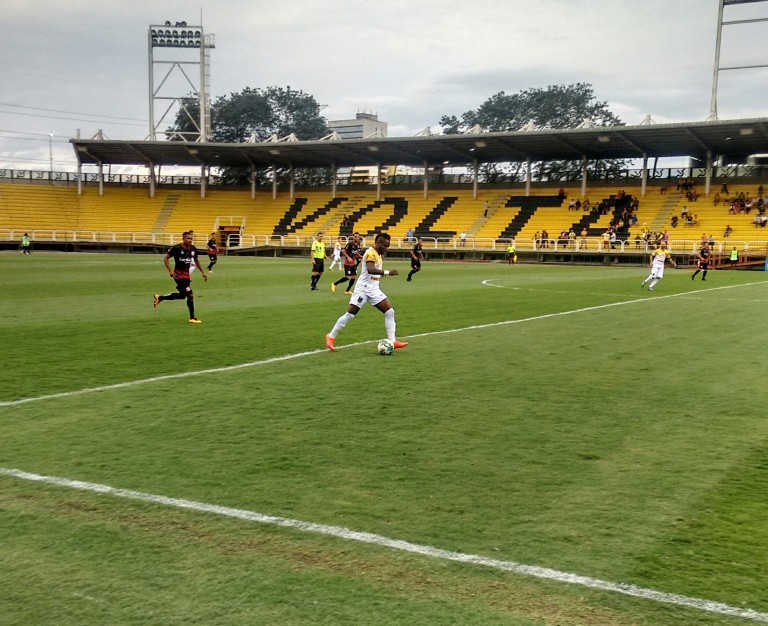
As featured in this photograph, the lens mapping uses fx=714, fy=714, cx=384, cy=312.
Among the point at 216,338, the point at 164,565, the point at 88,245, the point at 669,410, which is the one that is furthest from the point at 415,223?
the point at 164,565

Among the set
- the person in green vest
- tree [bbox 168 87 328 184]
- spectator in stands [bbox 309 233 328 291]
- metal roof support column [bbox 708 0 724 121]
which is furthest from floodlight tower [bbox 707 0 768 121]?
tree [bbox 168 87 328 184]

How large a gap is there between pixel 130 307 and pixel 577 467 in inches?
518

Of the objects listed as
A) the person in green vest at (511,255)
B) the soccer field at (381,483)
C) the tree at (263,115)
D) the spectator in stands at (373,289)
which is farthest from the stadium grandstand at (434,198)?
the soccer field at (381,483)

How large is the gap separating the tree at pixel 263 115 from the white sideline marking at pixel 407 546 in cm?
8823

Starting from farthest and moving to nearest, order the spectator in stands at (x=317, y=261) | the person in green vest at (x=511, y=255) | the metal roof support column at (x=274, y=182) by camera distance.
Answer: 1. the metal roof support column at (x=274, y=182)
2. the person in green vest at (x=511, y=255)
3. the spectator in stands at (x=317, y=261)

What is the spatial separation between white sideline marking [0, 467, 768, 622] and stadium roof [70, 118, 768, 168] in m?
48.2

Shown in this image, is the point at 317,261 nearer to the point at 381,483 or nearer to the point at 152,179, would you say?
the point at 381,483

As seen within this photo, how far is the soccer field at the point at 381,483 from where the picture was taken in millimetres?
3480

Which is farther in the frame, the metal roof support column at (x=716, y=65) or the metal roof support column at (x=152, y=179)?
the metal roof support column at (x=152, y=179)

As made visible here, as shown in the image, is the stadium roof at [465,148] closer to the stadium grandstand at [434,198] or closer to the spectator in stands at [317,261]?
the stadium grandstand at [434,198]

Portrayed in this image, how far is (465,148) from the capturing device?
56344mm

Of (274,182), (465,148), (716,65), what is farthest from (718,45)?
(274,182)

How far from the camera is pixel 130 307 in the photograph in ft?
53.6

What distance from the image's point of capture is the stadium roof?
158ft
